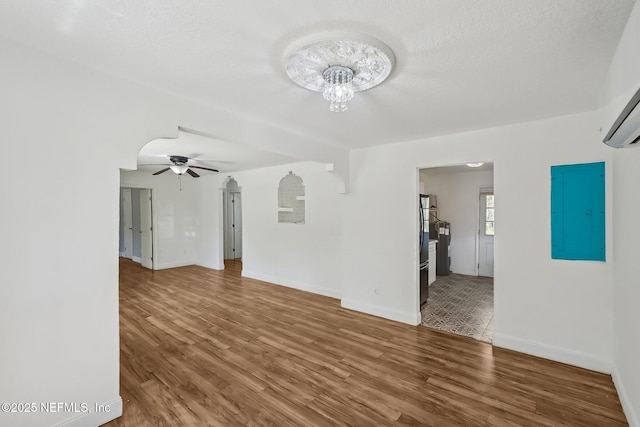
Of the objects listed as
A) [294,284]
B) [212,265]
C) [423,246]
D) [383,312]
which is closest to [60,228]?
[383,312]

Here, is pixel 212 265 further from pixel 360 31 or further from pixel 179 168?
pixel 360 31

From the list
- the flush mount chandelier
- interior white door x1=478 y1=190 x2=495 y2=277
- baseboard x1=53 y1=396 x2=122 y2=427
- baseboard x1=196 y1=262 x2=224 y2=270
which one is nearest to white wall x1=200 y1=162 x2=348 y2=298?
baseboard x1=196 y1=262 x2=224 y2=270

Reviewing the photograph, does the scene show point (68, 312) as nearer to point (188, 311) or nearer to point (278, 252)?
point (188, 311)

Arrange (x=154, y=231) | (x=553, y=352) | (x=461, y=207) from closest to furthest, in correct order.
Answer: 1. (x=553, y=352)
2. (x=461, y=207)
3. (x=154, y=231)

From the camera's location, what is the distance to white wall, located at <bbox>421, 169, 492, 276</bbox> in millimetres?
6652

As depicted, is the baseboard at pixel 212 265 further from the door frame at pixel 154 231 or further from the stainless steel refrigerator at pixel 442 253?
the stainless steel refrigerator at pixel 442 253

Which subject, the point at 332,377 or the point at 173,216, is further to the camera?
the point at 173,216

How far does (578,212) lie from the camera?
2.73 metres

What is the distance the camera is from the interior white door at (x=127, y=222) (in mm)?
8570

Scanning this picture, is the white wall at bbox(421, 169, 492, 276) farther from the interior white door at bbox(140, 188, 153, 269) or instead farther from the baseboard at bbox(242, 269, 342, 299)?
the interior white door at bbox(140, 188, 153, 269)

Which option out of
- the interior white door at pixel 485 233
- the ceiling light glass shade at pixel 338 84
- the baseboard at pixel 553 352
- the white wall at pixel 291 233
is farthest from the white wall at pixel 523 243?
the interior white door at pixel 485 233

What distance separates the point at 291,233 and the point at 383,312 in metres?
2.45

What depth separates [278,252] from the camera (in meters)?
6.01

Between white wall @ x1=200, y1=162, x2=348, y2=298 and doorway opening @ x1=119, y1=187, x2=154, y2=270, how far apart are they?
1.53 meters
